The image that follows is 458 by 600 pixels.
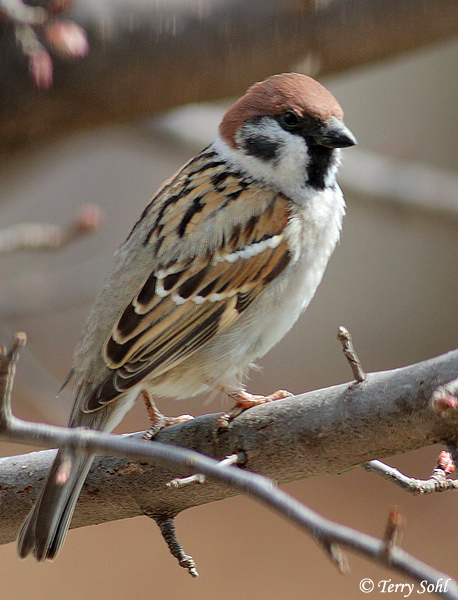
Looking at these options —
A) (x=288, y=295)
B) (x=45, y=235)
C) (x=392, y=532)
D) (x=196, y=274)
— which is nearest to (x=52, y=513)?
(x=196, y=274)

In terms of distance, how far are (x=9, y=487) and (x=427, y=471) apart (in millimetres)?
5213

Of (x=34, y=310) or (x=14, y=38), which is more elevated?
(x=14, y=38)

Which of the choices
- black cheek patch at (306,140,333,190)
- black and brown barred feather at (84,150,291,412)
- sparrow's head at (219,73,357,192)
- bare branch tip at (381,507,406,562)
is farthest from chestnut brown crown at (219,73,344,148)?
bare branch tip at (381,507,406,562)

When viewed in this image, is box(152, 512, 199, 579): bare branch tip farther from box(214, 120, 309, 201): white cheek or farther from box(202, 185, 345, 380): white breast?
box(214, 120, 309, 201): white cheek

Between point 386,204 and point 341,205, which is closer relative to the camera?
point 341,205

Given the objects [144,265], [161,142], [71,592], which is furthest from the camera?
[71,592]

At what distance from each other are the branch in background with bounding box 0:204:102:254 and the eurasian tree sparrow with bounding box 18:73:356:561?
30 cm

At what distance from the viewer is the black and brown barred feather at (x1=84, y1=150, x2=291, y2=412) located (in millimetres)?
2457

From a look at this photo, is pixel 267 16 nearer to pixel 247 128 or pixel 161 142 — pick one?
pixel 247 128

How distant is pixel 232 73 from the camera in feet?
11.4

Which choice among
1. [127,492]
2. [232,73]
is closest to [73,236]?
[232,73]

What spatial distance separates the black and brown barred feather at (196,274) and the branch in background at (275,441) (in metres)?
0.31

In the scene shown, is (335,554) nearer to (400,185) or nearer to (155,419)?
(155,419)

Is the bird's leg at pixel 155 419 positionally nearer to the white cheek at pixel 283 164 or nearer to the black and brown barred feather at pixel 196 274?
the black and brown barred feather at pixel 196 274
